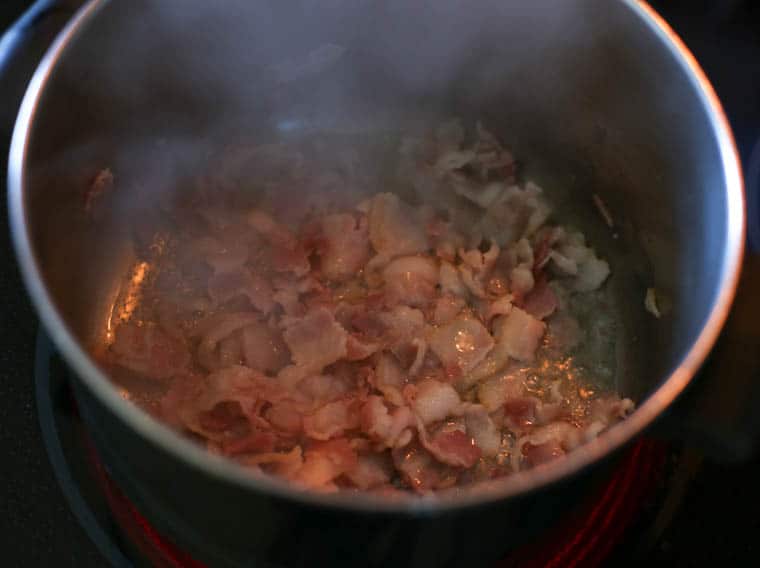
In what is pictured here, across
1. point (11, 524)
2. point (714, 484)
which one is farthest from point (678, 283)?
point (11, 524)

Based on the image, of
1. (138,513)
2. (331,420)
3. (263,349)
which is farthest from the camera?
(263,349)

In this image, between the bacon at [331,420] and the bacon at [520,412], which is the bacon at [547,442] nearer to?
the bacon at [520,412]

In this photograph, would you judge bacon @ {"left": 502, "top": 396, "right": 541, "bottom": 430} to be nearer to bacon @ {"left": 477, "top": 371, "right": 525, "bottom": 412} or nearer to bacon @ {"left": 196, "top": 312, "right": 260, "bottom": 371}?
bacon @ {"left": 477, "top": 371, "right": 525, "bottom": 412}

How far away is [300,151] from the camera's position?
1.46 m

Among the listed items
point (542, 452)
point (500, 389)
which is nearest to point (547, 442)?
point (542, 452)

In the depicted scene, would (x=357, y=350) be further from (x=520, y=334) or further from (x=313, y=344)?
(x=520, y=334)

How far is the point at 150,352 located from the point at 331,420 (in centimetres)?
31

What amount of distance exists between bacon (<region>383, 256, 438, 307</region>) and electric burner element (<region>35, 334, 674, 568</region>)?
42 centimetres

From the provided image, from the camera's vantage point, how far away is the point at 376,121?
57.8 inches

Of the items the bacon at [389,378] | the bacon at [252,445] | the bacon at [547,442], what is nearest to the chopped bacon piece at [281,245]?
Result: the bacon at [389,378]

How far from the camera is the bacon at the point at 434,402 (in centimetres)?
110

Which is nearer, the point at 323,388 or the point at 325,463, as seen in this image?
the point at 325,463

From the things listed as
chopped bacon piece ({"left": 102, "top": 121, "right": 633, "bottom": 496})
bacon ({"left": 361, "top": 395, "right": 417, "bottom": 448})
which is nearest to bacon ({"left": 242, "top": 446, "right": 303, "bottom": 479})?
chopped bacon piece ({"left": 102, "top": 121, "right": 633, "bottom": 496})

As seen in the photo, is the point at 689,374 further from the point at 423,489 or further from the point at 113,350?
the point at 113,350
